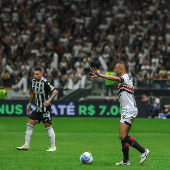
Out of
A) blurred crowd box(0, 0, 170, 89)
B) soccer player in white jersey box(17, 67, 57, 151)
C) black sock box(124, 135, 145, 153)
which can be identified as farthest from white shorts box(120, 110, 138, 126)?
blurred crowd box(0, 0, 170, 89)

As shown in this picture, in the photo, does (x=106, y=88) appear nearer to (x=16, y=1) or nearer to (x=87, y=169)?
(x=16, y=1)

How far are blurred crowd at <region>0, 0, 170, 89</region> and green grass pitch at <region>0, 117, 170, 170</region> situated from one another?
461 cm

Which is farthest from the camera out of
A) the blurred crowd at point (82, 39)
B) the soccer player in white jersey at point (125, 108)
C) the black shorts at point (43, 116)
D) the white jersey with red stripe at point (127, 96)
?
the blurred crowd at point (82, 39)

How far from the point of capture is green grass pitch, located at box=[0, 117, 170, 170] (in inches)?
351

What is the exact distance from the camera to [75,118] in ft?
76.2

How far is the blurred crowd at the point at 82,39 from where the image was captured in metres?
26.5

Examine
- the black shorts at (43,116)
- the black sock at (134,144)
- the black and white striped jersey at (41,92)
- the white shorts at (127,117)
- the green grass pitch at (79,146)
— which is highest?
the black and white striped jersey at (41,92)

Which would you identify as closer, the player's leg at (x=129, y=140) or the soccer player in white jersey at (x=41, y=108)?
the player's leg at (x=129, y=140)

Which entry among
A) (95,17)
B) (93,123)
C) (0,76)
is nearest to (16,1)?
(95,17)

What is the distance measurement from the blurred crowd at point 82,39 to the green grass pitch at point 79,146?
4612 millimetres

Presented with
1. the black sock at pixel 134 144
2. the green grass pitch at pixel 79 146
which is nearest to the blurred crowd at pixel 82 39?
the green grass pitch at pixel 79 146

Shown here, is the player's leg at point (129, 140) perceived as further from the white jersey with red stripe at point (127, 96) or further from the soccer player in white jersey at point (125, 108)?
the white jersey with red stripe at point (127, 96)

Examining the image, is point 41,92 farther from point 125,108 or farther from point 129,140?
point 129,140

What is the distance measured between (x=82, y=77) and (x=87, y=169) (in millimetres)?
16560
